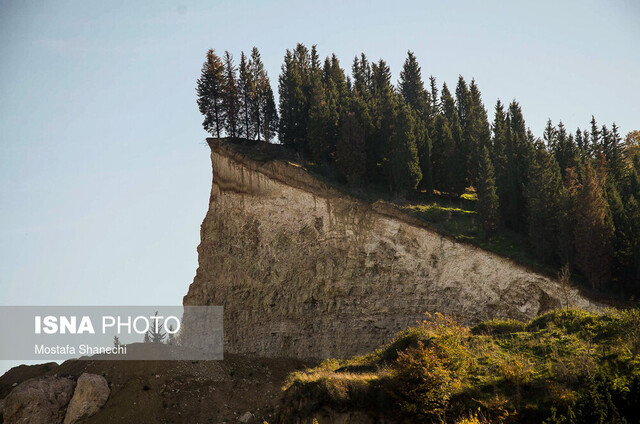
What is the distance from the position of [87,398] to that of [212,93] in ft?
74.5

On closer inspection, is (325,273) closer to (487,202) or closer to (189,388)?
(189,388)

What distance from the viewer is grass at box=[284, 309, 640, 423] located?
19.7 meters

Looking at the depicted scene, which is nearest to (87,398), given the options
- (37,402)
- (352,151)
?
(37,402)

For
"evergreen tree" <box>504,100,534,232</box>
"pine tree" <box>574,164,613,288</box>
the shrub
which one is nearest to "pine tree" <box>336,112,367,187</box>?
"evergreen tree" <box>504,100,534,232</box>

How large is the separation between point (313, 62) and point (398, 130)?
65.0 ft

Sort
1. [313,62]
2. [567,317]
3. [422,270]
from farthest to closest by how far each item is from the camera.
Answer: [313,62] → [422,270] → [567,317]

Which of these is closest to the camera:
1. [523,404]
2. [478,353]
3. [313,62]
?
[523,404]

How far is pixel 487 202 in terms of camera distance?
3700 centimetres

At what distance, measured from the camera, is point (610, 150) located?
48344 millimetres

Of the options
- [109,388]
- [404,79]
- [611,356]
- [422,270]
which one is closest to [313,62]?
[404,79]

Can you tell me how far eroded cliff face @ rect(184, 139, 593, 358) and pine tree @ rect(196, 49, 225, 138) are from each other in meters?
4.90

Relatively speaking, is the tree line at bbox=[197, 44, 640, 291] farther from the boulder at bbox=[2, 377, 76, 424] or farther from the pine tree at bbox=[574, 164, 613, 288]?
the boulder at bbox=[2, 377, 76, 424]

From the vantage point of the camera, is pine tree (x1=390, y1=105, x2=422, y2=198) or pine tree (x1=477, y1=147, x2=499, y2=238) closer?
pine tree (x1=477, y1=147, x2=499, y2=238)

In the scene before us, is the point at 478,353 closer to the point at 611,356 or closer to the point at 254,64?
the point at 611,356
